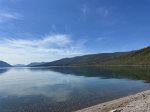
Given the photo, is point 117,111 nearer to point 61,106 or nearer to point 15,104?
point 61,106

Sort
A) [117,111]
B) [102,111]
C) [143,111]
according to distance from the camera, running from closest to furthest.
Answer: [143,111] < [117,111] < [102,111]

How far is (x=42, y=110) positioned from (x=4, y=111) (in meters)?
5.45

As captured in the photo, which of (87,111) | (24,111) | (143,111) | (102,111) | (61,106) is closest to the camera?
(143,111)

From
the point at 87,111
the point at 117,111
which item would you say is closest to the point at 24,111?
the point at 87,111

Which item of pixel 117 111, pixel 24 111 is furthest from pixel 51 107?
pixel 117 111

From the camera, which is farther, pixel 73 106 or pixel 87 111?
pixel 73 106

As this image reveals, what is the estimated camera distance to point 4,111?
28.1 metres

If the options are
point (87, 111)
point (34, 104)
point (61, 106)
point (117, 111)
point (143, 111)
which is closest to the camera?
point (143, 111)

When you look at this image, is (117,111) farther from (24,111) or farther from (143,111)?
(24,111)

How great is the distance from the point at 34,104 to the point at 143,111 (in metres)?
18.7

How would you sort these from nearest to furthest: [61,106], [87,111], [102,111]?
1. [102,111]
2. [87,111]
3. [61,106]

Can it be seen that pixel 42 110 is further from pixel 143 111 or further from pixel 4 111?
pixel 143 111

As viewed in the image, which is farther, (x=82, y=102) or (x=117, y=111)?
(x=82, y=102)

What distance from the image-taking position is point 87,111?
24.6 meters
